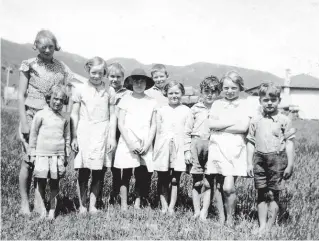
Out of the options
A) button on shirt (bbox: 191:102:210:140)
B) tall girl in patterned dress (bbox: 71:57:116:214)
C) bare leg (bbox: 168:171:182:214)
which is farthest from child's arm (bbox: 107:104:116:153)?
button on shirt (bbox: 191:102:210:140)

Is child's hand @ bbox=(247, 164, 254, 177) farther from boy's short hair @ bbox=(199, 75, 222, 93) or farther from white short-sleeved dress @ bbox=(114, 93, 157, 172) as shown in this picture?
white short-sleeved dress @ bbox=(114, 93, 157, 172)

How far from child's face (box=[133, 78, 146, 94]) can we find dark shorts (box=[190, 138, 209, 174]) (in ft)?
3.62

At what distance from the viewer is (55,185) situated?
420 centimetres

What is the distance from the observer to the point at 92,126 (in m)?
4.38

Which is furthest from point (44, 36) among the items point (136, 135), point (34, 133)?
point (136, 135)

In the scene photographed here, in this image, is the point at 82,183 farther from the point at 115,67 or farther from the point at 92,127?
the point at 115,67

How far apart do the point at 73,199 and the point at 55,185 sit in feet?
3.20

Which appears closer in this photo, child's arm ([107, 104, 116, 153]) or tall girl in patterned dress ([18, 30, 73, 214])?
tall girl in patterned dress ([18, 30, 73, 214])

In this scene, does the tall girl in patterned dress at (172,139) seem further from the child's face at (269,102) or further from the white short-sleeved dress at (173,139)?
the child's face at (269,102)

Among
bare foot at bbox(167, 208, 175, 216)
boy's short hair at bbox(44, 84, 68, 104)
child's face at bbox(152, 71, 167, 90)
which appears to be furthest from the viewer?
child's face at bbox(152, 71, 167, 90)

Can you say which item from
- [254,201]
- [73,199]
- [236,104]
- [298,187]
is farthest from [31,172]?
[298,187]

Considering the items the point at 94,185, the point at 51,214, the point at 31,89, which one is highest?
the point at 31,89

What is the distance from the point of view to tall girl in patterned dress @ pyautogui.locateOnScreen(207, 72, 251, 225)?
410 centimetres

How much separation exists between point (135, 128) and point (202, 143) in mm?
925
